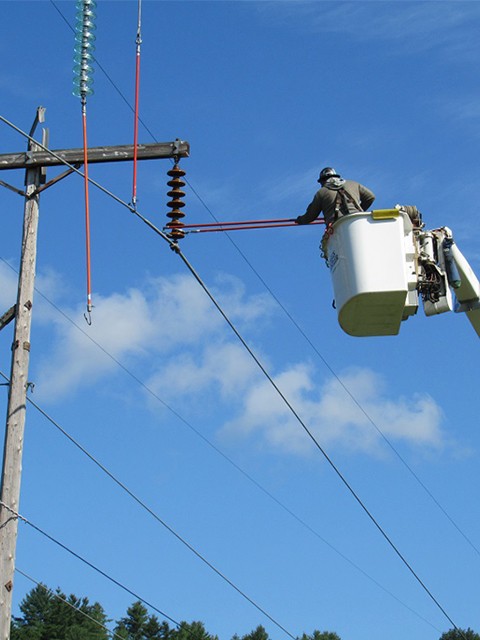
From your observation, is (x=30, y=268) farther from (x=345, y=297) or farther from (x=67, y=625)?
(x=67, y=625)

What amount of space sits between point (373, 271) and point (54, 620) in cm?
5135

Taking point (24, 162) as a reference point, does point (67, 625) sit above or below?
above

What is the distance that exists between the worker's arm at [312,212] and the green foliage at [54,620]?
46042 millimetres

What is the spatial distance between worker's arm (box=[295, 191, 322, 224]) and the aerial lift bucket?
0.42 meters

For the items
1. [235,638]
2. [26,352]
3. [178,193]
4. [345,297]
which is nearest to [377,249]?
[345,297]

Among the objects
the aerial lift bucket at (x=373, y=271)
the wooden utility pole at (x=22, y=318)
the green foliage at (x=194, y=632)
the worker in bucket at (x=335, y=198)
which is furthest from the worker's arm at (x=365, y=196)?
the green foliage at (x=194, y=632)

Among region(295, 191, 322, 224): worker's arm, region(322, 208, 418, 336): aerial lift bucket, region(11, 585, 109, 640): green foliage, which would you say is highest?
region(11, 585, 109, 640): green foliage

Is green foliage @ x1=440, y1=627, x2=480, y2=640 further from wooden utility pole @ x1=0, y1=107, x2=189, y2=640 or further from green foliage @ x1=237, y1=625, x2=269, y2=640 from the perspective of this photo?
wooden utility pole @ x1=0, y1=107, x2=189, y2=640

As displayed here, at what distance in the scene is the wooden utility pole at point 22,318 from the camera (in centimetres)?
1121

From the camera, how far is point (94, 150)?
12.6 metres

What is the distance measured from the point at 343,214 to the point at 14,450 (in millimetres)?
3866

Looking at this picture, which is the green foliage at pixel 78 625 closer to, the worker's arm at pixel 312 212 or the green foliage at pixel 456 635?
the green foliage at pixel 456 635

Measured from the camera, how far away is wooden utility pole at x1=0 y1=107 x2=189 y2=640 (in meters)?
11.2

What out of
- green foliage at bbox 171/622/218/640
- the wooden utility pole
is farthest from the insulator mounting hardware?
green foliage at bbox 171/622/218/640
